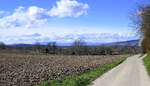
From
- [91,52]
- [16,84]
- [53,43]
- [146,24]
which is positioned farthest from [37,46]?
[16,84]

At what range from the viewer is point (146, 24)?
3503 centimetres

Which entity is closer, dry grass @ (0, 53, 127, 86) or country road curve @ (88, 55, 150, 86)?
country road curve @ (88, 55, 150, 86)

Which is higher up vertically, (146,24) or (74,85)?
(146,24)

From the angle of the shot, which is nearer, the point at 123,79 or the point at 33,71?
the point at 123,79

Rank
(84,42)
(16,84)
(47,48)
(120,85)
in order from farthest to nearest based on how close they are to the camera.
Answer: (84,42) → (47,48) → (16,84) → (120,85)

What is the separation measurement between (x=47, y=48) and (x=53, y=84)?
13382 cm

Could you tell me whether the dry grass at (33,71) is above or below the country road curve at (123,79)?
above

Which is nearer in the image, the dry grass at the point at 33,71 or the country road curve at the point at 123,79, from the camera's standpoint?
the country road curve at the point at 123,79

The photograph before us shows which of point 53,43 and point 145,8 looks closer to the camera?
point 145,8

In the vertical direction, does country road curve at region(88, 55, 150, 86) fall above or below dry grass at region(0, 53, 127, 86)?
below

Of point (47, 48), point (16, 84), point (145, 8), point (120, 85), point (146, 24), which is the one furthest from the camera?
point (47, 48)

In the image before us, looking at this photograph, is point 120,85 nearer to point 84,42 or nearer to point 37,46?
point 37,46

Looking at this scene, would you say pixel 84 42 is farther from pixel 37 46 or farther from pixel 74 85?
pixel 74 85

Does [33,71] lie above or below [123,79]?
above
